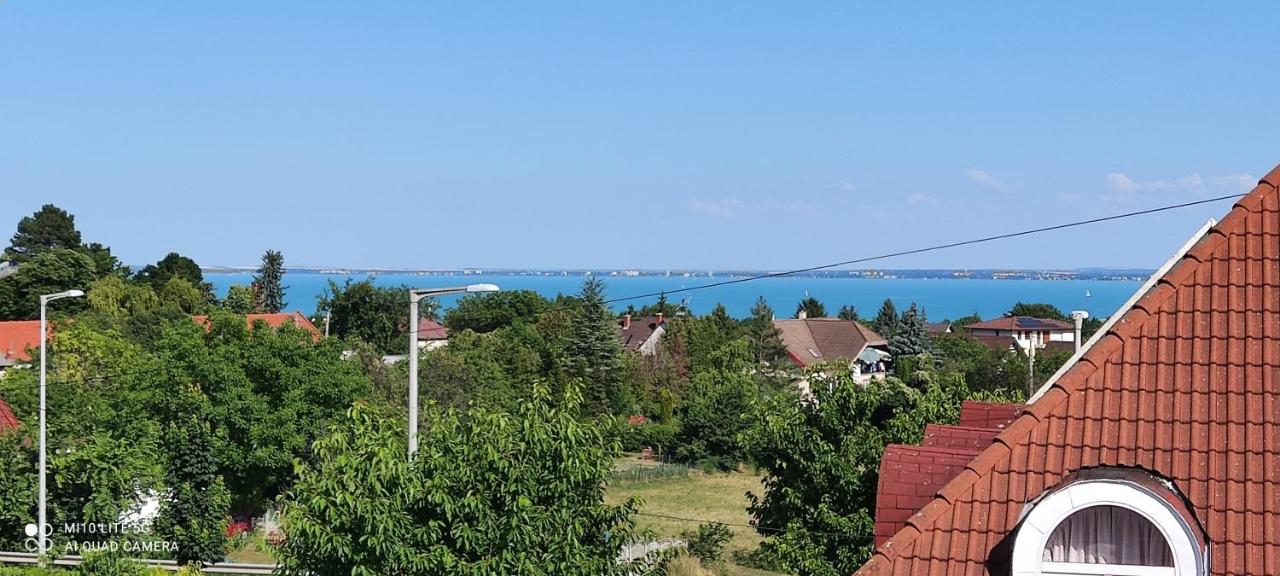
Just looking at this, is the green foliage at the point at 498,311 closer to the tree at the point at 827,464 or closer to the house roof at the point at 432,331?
the house roof at the point at 432,331

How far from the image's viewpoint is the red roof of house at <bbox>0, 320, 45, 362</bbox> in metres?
65.4

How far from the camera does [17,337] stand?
67.7 m

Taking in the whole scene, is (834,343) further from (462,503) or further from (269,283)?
(462,503)

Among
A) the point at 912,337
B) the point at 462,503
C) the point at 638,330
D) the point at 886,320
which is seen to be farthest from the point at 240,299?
the point at 462,503

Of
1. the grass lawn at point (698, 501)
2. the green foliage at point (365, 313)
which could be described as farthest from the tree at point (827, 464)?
the green foliage at point (365, 313)


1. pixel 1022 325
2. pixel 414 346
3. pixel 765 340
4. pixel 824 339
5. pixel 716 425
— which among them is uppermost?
pixel 414 346

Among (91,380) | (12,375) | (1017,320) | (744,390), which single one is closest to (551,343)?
(744,390)

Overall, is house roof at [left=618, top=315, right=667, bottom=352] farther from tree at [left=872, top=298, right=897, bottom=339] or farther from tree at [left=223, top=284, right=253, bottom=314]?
tree at [left=223, top=284, right=253, bottom=314]

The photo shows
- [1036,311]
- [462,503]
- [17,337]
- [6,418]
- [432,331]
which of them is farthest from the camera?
[1036,311]

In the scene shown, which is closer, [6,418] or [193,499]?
[193,499]

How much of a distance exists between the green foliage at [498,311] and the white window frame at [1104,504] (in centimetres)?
9060

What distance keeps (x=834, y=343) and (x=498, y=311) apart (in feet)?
98.8

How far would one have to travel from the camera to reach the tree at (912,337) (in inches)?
3319

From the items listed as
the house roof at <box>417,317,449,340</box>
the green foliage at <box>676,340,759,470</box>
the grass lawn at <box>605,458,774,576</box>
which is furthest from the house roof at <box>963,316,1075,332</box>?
the grass lawn at <box>605,458,774,576</box>
